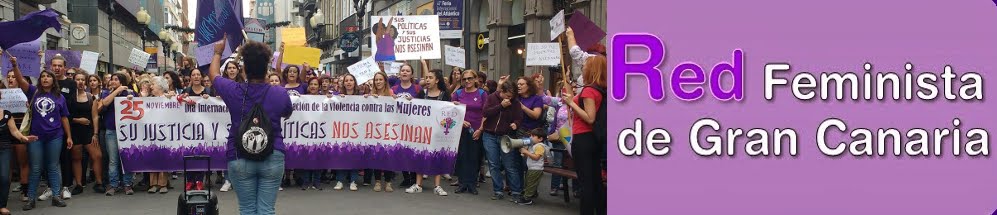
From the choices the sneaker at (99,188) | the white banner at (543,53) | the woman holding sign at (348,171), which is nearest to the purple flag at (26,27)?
the sneaker at (99,188)

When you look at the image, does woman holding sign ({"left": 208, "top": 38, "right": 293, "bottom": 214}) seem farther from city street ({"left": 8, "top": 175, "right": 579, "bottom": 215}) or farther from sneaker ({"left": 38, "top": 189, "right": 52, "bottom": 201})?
sneaker ({"left": 38, "top": 189, "right": 52, "bottom": 201})

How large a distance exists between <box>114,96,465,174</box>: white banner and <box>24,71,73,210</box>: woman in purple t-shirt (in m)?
1.09

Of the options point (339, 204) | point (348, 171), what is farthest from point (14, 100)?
point (348, 171)

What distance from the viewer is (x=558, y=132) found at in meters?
9.73

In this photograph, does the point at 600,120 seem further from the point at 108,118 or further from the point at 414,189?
the point at 108,118

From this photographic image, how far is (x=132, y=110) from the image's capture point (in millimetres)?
10062

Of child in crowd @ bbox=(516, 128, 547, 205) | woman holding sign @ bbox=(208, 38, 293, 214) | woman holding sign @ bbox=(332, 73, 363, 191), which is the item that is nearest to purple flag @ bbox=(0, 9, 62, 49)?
woman holding sign @ bbox=(332, 73, 363, 191)

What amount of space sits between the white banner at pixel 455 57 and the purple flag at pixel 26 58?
5.93 meters

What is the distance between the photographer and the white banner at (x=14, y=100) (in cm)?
823

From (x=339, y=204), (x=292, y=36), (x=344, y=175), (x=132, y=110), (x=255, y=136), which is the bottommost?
(x=339, y=204)

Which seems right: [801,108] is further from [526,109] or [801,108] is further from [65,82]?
[65,82]

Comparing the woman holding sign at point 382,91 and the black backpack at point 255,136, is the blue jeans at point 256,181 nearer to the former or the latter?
the black backpack at point 255,136

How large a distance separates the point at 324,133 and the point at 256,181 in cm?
489

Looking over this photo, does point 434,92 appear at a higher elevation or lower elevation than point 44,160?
higher
